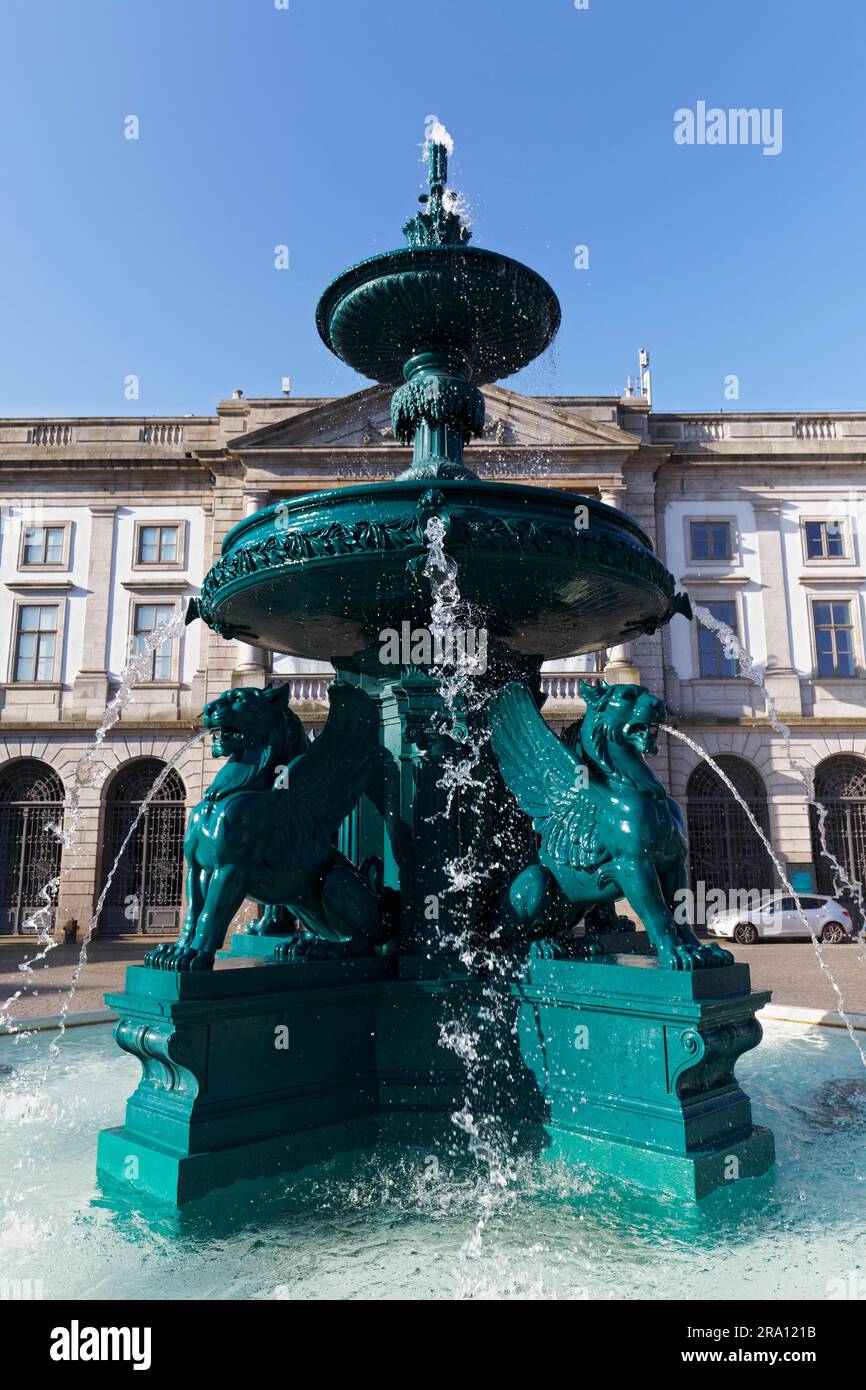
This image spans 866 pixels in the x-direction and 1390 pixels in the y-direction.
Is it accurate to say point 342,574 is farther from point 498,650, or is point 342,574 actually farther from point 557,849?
point 557,849

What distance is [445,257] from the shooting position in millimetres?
5012

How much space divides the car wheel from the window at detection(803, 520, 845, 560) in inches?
373

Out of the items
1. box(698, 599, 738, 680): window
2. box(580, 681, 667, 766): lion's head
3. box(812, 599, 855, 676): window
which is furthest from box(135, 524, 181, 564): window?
box(580, 681, 667, 766): lion's head

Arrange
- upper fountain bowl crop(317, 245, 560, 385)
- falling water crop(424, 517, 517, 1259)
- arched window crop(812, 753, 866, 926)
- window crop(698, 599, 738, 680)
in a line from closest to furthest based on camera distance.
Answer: falling water crop(424, 517, 517, 1259) < upper fountain bowl crop(317, 245, 560, 385) < arched window crop(812, 753, 866, 926) < window crop(698, 599, 738, 680)

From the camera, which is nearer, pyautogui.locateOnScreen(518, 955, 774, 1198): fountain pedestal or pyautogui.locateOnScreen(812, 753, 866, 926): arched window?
pyautogui.locateOnScreen(518, 955, 774, 1198): fountain pedestal

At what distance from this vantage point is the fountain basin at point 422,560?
164 inches

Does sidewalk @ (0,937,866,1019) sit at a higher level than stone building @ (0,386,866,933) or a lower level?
lower

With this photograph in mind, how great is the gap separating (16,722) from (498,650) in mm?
20295

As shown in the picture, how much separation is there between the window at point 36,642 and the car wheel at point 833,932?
1872 centimetres

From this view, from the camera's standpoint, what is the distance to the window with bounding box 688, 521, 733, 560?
23.7 meters

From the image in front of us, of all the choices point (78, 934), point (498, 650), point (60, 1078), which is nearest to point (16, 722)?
point (78, 934)

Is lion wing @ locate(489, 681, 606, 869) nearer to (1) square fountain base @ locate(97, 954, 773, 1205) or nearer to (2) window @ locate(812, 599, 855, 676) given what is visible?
(1) square fountain base @ locate(97, 954, 773, 1205)

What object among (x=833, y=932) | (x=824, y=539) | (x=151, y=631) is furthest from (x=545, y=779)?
(x=824, y=539)

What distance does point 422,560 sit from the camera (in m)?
4.17
